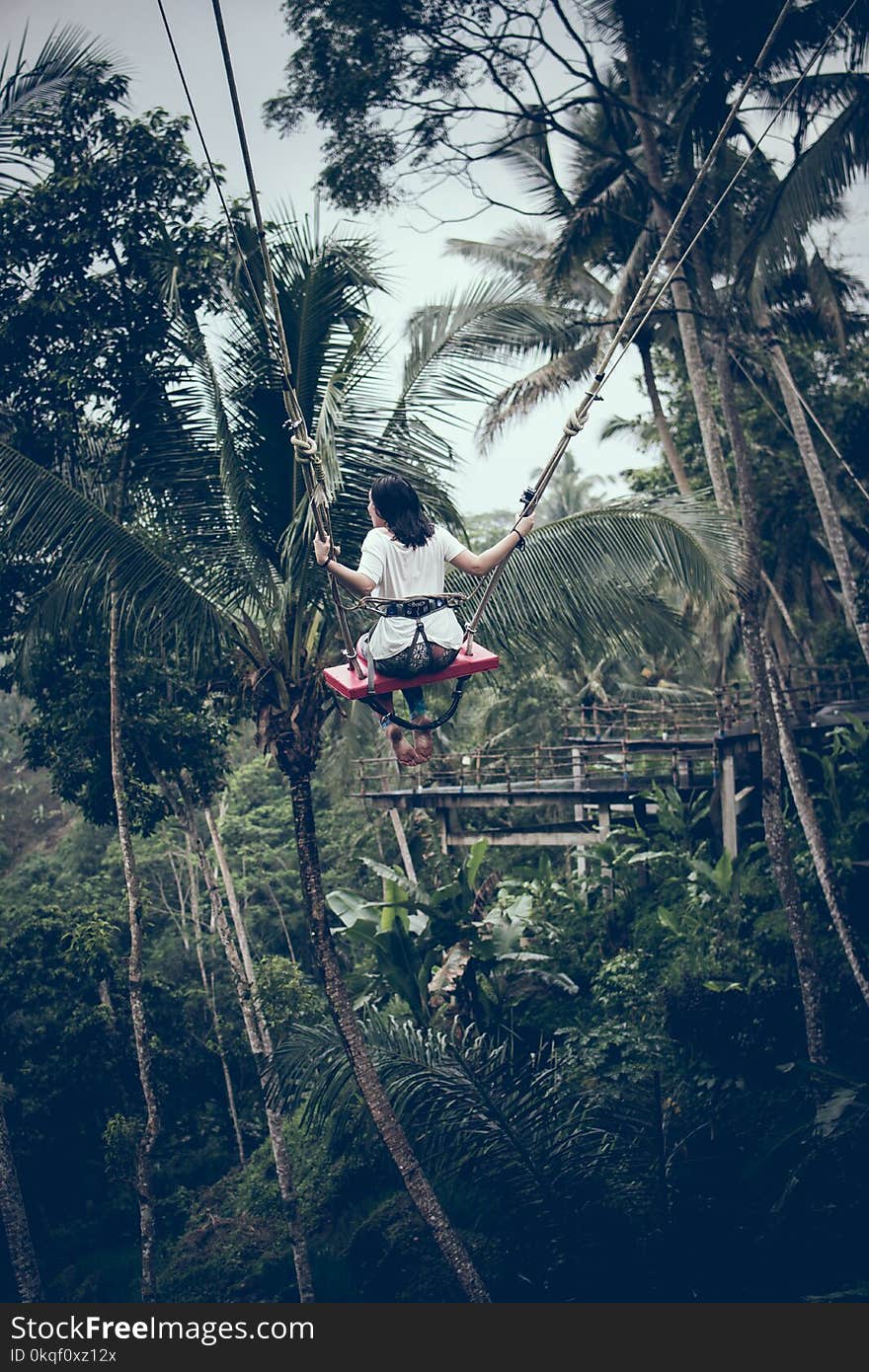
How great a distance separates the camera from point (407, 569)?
4074mm

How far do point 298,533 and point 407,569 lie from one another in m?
2.80

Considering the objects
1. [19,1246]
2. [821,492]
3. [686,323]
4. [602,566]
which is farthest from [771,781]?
[19,1246]

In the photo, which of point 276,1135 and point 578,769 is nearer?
point 276,1135

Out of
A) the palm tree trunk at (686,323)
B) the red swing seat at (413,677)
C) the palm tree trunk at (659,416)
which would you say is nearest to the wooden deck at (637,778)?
the palm tree trunk at (659,416)

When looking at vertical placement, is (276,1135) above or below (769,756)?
below

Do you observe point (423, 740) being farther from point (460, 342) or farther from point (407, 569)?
point (460, 342)

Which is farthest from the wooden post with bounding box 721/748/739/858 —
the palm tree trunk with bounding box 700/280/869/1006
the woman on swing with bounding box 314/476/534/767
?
the woman on swing with bounding box 314/476/534/767

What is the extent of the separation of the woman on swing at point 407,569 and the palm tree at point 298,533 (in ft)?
8.58

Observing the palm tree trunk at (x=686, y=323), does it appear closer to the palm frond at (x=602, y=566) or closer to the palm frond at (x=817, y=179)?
the palm frond at (x=817, y=179)

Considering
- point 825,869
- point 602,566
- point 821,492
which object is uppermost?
point 821,492

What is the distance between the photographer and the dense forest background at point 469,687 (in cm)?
668

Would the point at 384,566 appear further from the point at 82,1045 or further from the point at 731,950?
the point at 82,1045

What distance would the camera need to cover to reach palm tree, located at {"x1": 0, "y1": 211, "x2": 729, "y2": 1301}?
6.78m

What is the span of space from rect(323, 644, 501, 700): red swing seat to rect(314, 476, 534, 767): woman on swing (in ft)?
0.11
